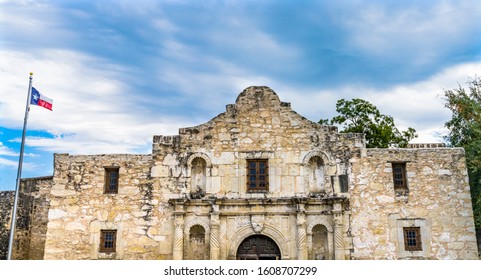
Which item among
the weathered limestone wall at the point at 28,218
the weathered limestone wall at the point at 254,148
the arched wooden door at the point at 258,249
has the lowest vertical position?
the arched wooden door at the point at 258,249

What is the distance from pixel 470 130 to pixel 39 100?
15439 millimetres

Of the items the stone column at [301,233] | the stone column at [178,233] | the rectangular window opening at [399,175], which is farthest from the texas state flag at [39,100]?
the rectangular window opening at [399,175]

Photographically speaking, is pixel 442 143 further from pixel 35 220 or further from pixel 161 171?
pixel 35 220

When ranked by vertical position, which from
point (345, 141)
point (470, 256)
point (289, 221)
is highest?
point (345, 141)

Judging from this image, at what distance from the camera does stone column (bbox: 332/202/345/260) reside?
15.0 meters

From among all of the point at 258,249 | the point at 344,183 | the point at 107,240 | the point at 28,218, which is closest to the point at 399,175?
the point at 344,183

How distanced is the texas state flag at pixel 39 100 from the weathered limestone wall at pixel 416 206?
35.6ft

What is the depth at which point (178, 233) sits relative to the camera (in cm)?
1552

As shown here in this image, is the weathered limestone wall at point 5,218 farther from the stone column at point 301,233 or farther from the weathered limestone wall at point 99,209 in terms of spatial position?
the stone column at point 301,233

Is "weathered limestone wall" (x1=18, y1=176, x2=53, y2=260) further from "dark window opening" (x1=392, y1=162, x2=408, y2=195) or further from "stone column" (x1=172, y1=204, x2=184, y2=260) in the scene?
"dark window opening" (x1=392, y1=162, x2=408, y2=195)

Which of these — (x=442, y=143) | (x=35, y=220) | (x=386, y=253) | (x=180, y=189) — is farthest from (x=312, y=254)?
(x=35, y=220)

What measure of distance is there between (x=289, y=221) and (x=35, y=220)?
39.7ft

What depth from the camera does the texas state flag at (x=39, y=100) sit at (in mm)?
14981

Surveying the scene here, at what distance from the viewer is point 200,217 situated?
51.9 ft
